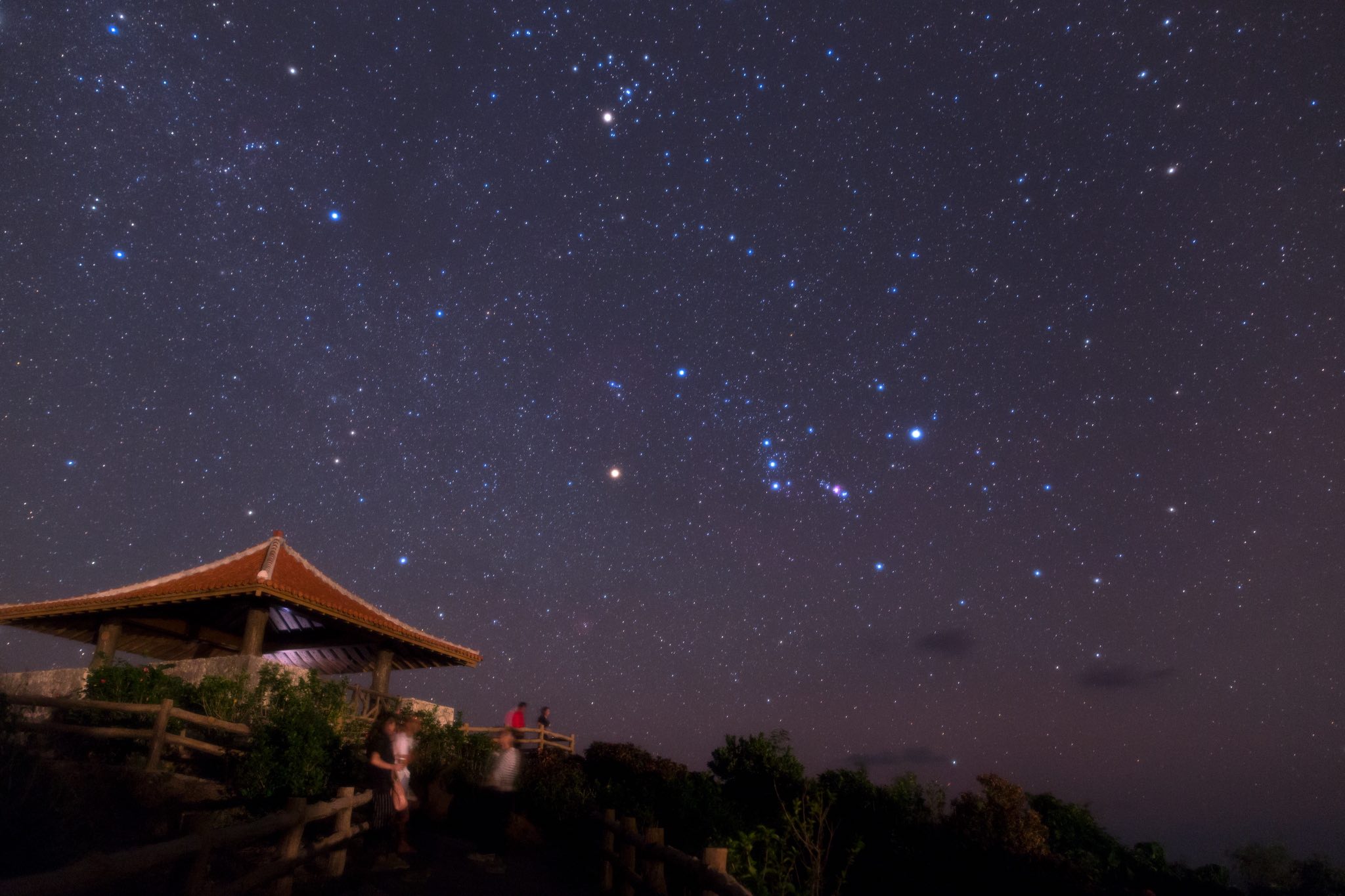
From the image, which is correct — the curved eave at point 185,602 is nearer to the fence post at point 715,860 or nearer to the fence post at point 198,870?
the fence post at point 198,870

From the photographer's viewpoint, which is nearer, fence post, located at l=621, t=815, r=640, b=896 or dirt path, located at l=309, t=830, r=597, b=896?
dirt path, located at l=309, t=830, r=597, b=896

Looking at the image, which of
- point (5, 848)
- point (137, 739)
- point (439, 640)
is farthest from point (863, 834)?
point (5, 848)

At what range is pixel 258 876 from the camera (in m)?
6.20

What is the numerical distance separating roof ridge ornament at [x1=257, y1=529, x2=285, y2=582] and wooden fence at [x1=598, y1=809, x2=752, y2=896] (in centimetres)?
993

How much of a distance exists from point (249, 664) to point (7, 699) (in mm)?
9610

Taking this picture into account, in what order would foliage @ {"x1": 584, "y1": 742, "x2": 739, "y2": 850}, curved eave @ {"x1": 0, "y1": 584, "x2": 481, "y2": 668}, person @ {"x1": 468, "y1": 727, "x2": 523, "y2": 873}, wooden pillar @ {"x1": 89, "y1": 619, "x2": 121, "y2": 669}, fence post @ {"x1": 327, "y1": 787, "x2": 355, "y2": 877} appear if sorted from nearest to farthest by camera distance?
1. fence post @ {"x1": 327, "y1": 787, "x2": 355, "y2": 877}
2. person @ {"x1": 468, "y1": 727, "x2": 523, "y2": 873}
3. foliage @ {"x1": 584, "y1": 742, "x2": 739, "y2": 850}
4. curved eave @ {"x1": 0, "y1": 584, "x2": 481, "y2": 668}
5. wooden pillar @ {"x1": 89, "y1": 619, "x2": 121, "y2": 669}

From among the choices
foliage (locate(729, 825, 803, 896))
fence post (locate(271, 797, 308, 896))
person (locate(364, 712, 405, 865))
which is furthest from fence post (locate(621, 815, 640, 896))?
fence post (locate(271, 797, 308, 896))

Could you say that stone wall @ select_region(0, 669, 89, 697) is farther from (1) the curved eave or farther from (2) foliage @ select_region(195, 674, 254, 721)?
(2) foliage @ select_region(195, 674, 254, 721)

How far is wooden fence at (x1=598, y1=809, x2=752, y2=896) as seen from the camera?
20.4 feet

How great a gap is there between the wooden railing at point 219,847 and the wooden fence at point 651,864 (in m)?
3.12

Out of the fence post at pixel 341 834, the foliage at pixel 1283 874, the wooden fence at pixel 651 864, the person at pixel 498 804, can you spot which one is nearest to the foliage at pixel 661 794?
the person at pixel 498 804

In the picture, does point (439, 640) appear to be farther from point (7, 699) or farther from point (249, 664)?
point (7, 699)

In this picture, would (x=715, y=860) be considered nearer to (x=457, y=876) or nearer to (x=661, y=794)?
(x=457, y=876)

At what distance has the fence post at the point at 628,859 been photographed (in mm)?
8578
